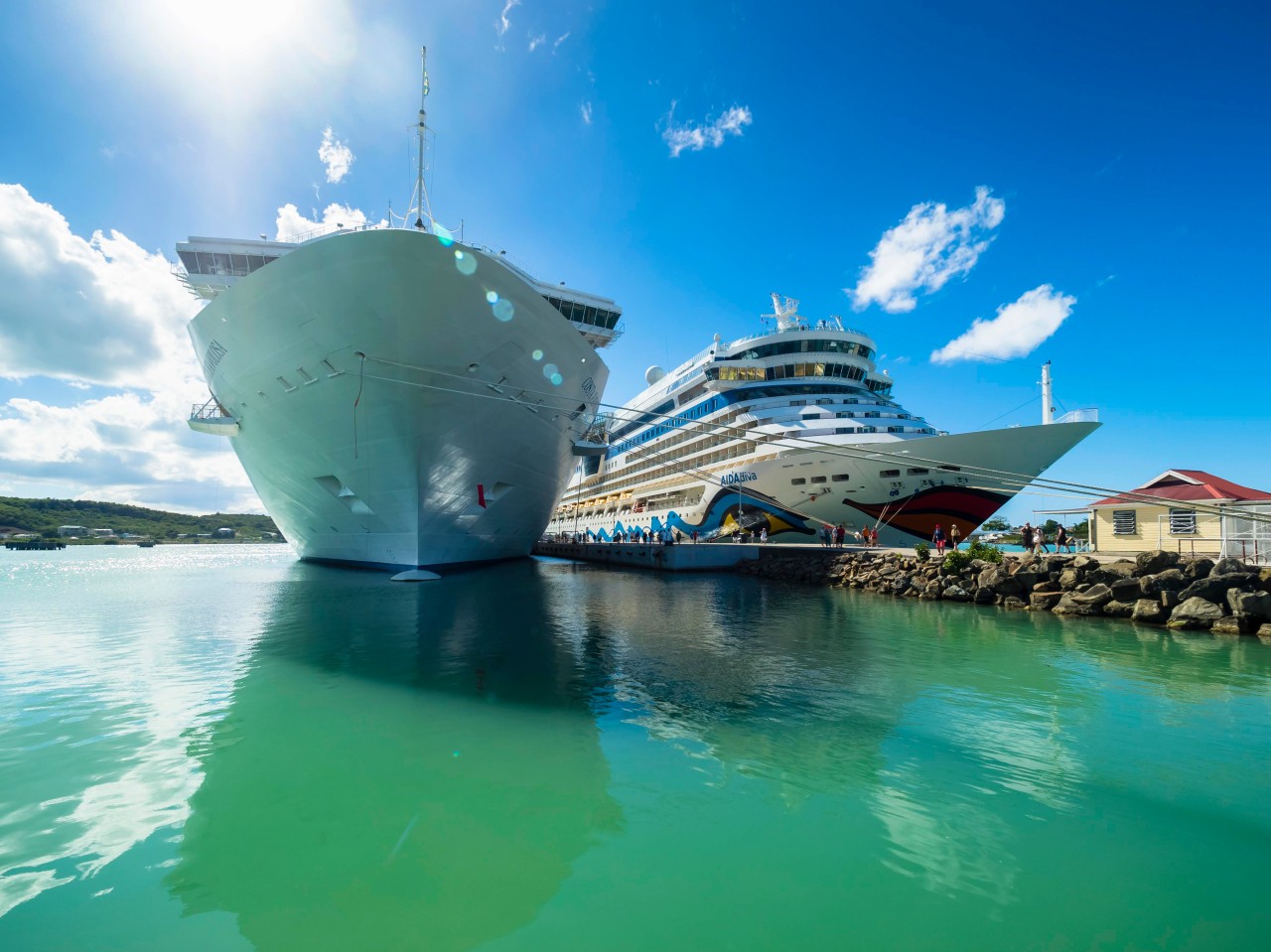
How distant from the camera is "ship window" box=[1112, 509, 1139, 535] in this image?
661 inches

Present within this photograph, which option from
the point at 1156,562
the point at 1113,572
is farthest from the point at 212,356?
the point at 1156,562

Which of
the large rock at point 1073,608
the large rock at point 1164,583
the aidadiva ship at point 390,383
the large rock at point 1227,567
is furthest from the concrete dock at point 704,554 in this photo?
the large rock at point 1227,567

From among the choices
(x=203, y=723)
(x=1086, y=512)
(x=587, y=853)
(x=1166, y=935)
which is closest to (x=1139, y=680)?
(x=1166, y=935)

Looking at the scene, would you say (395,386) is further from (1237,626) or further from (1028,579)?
(1237,626)

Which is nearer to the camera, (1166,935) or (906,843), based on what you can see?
(1166,935)

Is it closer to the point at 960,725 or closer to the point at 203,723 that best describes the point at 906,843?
the point at 960,725

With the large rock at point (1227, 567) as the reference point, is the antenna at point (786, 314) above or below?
above

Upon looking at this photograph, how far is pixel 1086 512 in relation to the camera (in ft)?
59.6

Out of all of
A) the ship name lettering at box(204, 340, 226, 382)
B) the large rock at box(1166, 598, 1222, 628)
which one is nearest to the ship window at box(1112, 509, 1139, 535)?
the large rock at box(1166, 598, 1222, 628)

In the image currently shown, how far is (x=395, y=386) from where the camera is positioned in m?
14.4

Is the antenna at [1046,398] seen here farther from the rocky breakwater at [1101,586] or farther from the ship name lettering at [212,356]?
the ship name lettering at [212,356]

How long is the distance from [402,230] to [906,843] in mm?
14030

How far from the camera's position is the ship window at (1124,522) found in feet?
55.1

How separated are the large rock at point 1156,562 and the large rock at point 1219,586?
1215mm
